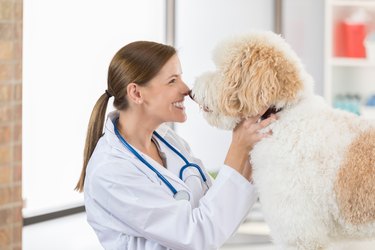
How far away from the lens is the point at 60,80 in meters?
4.37

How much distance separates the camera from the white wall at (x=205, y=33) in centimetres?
529

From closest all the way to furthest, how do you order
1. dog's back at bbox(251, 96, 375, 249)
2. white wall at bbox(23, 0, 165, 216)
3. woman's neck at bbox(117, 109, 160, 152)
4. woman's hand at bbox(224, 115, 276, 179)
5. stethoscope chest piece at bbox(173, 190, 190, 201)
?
dog's back at bbox(251, 96, 375, 249) < woman's hand at bbox(224, 115, 276, 179) < stethoscope chest piece at bbox(173, 190, 190, 201) < woman's neck at bbox(117, 109, 160, 152) < white wall at bbox(23, 0, 165, 216)

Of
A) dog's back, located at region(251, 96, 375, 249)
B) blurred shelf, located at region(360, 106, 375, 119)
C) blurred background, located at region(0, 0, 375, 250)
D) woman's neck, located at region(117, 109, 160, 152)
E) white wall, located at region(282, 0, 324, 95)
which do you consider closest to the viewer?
dog's back, located at region(251, 96, 375, 249)

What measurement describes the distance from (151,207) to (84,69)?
2.98 m

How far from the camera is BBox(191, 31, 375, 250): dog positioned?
1524mm

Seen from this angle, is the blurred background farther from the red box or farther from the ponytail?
the ponytail

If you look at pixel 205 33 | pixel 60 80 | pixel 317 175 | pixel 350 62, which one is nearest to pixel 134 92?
pixel 317 175

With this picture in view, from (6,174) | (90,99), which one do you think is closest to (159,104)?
(6,174)

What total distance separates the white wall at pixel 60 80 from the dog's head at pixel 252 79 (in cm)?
262

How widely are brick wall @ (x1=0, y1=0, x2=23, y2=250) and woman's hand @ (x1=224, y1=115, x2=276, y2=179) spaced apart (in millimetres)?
Answer: 1098

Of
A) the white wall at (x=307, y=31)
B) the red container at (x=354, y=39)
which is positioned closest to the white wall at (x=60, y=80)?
the white wall at (x=307, y=31)

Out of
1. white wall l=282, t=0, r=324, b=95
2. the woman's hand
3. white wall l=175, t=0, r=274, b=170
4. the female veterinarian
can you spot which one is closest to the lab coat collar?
the female veterinarian

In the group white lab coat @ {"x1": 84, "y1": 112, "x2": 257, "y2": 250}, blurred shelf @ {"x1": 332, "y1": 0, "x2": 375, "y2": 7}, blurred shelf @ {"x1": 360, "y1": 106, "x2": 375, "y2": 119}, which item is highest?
blurred shelf @ {"x1": 332, "y1": 0, "x2": 375, "y2": 7}

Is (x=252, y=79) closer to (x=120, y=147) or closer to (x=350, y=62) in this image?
(x=120, y=147)
